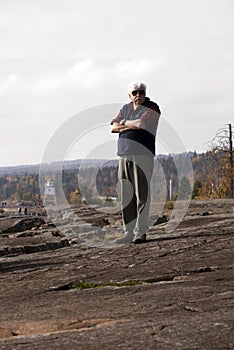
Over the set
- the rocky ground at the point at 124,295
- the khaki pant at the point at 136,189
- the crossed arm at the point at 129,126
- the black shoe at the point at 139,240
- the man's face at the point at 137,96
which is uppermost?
the man's face at the point at 137,96

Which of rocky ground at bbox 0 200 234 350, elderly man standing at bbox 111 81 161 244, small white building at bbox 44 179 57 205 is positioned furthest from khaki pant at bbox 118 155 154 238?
small white building at bbox 44 179 57 205

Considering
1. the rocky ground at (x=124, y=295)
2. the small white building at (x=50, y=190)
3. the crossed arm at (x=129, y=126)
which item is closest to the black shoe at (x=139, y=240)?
the rocky ground at (x=124, y=295)

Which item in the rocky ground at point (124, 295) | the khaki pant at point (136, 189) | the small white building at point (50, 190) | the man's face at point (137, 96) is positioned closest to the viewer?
the rocky ground at point (124, 295)

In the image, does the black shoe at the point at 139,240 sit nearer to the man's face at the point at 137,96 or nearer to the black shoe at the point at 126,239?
the black shoe at the point at 126,239

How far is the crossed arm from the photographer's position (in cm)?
796

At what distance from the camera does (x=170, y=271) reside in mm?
5891

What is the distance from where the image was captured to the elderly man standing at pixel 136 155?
315 inches

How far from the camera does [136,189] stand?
325 inches

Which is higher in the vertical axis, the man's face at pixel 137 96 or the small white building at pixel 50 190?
the man's face at pixel 137 96

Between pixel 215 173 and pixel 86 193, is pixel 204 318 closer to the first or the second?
pixel 86 193

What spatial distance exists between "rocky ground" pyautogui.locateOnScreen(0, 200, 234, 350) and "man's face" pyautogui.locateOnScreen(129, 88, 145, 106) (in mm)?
1686

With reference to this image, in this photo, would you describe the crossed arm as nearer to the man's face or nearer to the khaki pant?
the man's face

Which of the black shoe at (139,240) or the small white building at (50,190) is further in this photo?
the small white building at (50,190)

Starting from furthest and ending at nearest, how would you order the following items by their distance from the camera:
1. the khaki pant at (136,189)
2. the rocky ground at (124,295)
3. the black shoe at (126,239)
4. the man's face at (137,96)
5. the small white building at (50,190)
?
the small white building at (50,190) < the black shoe at (126,239) < the khaki pant at (136,189) < the man's face at (137,96) < the rocky ground at (124,295)
